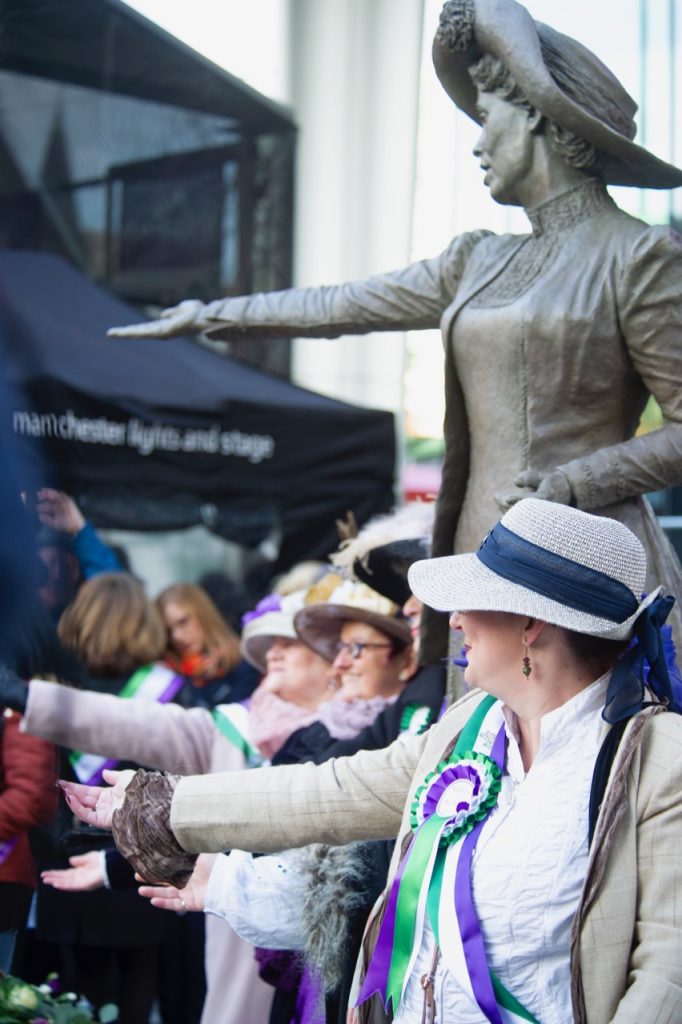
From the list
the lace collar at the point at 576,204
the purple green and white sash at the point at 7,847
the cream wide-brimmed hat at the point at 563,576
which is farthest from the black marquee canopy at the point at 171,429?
the cream wide-brimmed hat at the point at 563,576

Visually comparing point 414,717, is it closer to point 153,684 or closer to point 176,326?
point 176,326

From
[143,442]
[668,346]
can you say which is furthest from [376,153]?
[668,346]

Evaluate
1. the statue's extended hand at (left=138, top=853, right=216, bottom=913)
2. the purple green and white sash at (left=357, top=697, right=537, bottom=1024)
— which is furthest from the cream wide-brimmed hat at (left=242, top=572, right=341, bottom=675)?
the purple green and white sash at (left=357, top=697, right=537, bottom=1024)

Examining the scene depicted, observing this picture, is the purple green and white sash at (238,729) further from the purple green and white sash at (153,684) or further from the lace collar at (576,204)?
the lace collar at (576,204)

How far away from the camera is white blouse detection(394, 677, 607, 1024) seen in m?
1.79

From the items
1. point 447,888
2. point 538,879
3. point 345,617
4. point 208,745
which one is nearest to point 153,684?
point 208,745

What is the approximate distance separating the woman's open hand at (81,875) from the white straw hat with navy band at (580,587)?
126cm

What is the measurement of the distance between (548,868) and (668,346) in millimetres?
1159

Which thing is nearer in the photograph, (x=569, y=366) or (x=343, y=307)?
(x=569, y=366)

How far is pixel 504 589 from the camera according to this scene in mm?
1896

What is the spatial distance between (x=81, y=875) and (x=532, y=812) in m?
1.31

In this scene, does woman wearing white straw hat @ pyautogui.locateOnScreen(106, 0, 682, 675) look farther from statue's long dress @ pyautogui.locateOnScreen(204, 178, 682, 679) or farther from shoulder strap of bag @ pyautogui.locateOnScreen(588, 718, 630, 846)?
shoulder strap of bag @ pyautogui.locateOnScreen(588, 718, 630, 846)

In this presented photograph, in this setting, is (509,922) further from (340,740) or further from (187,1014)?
(187,1014)

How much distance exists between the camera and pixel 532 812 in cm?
185
